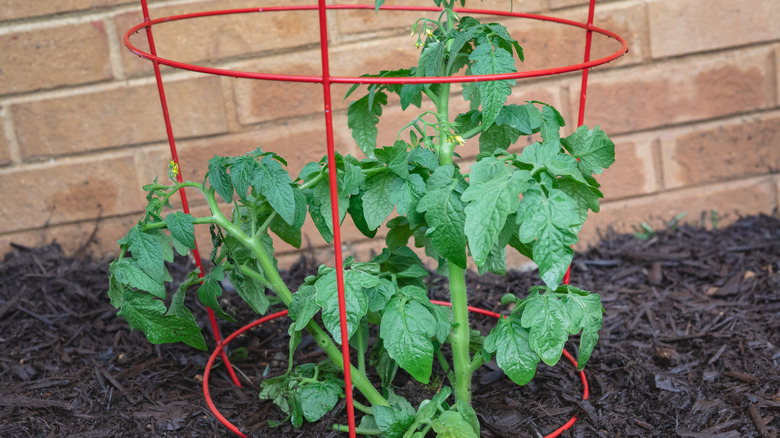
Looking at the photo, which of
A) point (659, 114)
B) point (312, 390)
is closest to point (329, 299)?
point (312, 390)

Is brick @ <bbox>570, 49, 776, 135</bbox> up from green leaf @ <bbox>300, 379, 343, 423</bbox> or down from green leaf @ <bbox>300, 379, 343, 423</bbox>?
up

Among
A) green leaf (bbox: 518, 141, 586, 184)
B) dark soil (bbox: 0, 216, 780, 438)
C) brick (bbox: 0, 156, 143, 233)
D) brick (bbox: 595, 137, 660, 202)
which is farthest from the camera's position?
brick (bbox: 595, 137, 660, 202)

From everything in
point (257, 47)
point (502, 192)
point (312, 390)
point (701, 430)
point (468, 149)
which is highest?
point (257, 47)

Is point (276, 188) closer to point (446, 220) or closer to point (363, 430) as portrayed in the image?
point (446, 220)

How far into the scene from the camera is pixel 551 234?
1.00 meters

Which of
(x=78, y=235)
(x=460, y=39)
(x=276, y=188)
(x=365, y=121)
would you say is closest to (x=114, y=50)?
(x=78, y=235)

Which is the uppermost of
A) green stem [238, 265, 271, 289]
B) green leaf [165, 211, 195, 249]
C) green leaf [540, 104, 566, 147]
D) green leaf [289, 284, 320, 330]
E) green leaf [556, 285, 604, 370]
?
green leaf [540, 104, 566, 147]

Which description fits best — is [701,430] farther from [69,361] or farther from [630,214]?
[69,361]

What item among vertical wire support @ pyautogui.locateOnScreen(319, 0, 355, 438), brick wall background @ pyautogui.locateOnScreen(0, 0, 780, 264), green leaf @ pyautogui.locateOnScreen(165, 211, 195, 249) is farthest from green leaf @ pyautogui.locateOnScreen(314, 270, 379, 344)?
brick wall background @ pyautogui.locateOnScreen(0, 0, 780, 264)

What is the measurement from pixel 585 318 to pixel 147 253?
29.3 inches

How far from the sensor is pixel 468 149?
2043mm

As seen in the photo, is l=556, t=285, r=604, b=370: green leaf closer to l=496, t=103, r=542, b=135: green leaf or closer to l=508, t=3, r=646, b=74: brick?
l=496, t=103, r=542, b=135: green leaf

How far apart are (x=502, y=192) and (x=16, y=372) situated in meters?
1.22

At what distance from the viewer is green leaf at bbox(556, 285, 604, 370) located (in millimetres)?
1159
